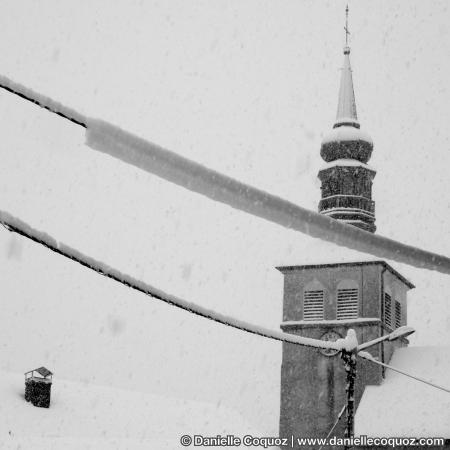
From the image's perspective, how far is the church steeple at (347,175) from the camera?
109 feet

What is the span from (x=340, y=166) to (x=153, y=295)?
3202 cm

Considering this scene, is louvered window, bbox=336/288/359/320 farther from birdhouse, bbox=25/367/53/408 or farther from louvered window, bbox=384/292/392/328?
birdhouse, bbox=25/367/53/408

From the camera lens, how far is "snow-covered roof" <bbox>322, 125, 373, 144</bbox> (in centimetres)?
3538

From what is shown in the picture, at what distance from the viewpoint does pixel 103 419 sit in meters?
30.0

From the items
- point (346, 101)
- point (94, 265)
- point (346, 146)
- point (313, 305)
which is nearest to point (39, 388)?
point (313, 305)

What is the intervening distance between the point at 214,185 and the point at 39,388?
93.0 ft

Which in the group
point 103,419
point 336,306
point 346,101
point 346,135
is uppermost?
point 346,101

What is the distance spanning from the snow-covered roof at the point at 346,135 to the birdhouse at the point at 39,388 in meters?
15.6

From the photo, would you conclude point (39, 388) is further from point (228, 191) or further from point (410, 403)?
point (228, 191)

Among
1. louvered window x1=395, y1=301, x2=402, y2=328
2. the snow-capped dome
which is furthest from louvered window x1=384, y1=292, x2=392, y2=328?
the snow-capped dome

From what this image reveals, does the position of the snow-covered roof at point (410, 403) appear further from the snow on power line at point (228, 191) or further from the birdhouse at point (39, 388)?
the snow on power line at point (228, 191)

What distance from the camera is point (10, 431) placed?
2531cm

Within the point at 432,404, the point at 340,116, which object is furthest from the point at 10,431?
the point at 340,116

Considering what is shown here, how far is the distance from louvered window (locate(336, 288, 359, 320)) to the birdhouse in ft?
37.4
